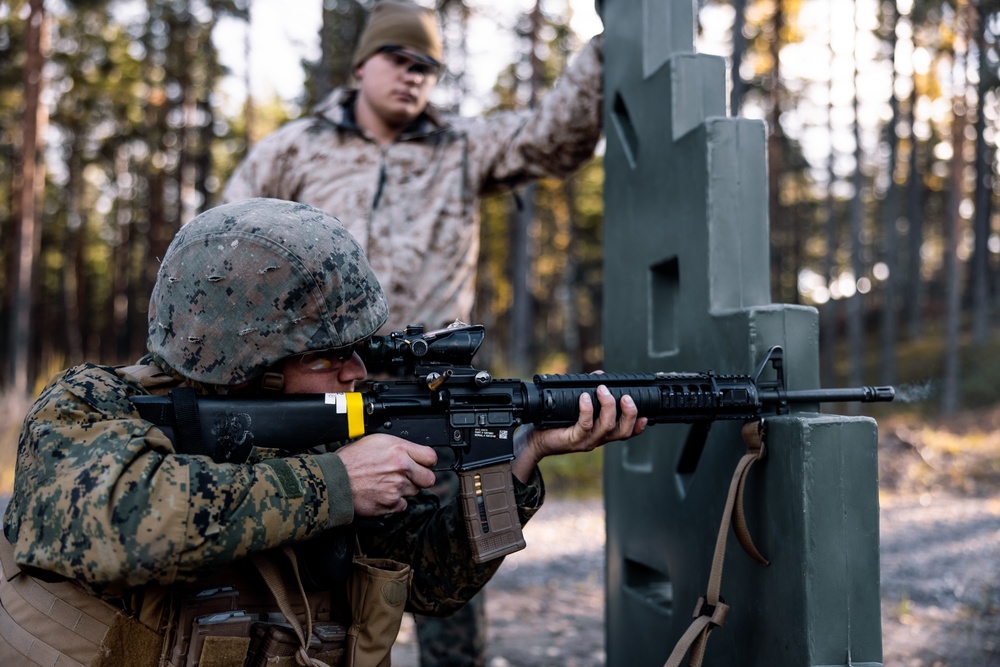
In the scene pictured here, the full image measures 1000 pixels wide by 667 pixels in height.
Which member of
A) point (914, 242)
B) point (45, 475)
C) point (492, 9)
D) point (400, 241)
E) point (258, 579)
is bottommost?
point (258, 579)

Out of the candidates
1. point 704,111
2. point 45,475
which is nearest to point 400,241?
point 704,111

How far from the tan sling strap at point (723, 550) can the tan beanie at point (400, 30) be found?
91.3 inches

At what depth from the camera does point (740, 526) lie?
8.27 ft

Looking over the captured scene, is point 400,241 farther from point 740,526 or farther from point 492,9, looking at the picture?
point 492,9

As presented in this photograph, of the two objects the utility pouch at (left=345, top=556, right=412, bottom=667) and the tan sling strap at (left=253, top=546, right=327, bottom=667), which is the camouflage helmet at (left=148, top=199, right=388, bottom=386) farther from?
the utility pouch at (left=345, top=556, right=412, bottom=667)

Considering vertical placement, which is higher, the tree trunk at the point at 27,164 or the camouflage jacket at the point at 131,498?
the tree trunk at the point at 27,164

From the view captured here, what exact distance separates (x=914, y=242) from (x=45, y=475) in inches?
1130

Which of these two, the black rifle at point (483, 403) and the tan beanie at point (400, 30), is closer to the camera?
the black rifle at point (483, 403)

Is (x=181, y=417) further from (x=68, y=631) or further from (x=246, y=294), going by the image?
(x=68, y=631)

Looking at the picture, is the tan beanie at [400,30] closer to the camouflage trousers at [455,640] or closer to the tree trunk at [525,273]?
the camouflage trousers at [455,640]

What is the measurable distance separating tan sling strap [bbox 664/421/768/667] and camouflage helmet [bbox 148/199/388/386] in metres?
1.25

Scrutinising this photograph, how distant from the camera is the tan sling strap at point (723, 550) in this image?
2.47 m

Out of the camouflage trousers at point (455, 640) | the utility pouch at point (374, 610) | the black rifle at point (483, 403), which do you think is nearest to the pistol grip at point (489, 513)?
the black rifle at point (483, 403)

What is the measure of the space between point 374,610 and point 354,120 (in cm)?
246
